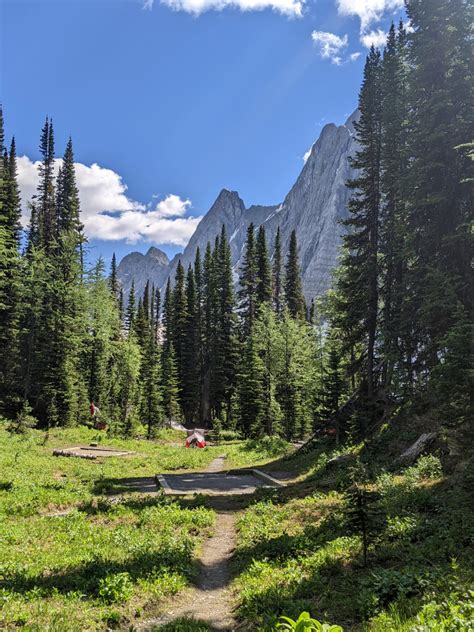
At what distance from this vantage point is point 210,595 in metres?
8.09

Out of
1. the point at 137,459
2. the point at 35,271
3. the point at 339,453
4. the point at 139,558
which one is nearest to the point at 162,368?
the point at 35,271

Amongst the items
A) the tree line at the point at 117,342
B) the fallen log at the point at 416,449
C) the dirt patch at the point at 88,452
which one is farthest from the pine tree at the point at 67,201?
the fallen log at the point at 416,449

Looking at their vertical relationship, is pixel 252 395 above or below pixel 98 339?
below

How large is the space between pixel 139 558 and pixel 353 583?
4284 mm

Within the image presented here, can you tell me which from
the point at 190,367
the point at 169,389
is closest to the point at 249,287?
the point at 190,367

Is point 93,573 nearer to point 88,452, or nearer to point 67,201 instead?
point 88,452

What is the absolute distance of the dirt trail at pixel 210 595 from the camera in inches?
271

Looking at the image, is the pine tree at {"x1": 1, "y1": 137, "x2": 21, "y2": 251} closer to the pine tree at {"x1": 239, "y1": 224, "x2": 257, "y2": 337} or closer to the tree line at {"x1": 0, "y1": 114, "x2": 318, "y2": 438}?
the tree line at {"x1": 0, "y1": 114, "x2": 318, "y2": 438}

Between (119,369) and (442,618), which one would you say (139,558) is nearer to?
(442,618)

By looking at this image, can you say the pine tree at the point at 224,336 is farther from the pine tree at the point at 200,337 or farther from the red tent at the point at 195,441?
the red tent at the point at 195,441

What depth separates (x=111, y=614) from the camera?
641 cm

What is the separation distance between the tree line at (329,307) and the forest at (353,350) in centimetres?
13

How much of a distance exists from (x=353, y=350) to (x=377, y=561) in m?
28.3

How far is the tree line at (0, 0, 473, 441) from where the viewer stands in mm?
17141
